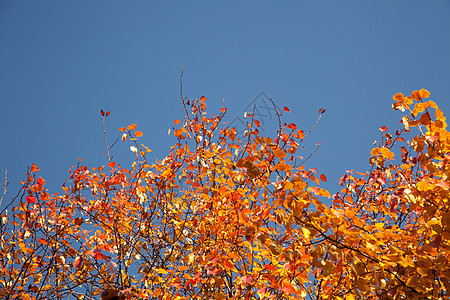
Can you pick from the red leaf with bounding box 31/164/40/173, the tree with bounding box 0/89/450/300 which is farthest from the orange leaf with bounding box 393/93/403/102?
the red leaf with bounding box 31/164/40/173

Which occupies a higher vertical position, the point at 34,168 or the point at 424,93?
the point at 34,168

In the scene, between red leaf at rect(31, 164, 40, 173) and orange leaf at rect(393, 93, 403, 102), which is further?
red leaf at rect(31, 164, 40, 173)

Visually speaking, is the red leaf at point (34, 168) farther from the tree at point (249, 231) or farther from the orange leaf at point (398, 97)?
the orange leaf at point (398, 97)

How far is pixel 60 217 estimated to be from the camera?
3.89m

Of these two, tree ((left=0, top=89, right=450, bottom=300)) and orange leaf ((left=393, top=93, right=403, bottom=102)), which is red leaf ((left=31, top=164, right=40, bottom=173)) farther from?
orange leaf ((left=393, top=93, right=403, bottom=102))

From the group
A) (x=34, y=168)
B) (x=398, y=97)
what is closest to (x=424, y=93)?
(x=398, y=97)

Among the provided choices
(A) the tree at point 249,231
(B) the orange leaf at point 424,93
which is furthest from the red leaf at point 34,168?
(B) the orange leaf at point 424,93

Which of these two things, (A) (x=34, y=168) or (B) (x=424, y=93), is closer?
(B) (x=424, y=93)

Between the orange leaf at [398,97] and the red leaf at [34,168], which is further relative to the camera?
the red leaf at [34,168]

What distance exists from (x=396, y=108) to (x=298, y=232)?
1372mm

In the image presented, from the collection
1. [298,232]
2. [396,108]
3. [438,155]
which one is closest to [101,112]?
[298,232]

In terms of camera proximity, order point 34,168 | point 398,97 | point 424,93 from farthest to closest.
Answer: point 34,168 < point 398,97 < point 424,93

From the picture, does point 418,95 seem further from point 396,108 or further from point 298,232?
point 298,232

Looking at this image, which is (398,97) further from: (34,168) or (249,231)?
(34,168)
